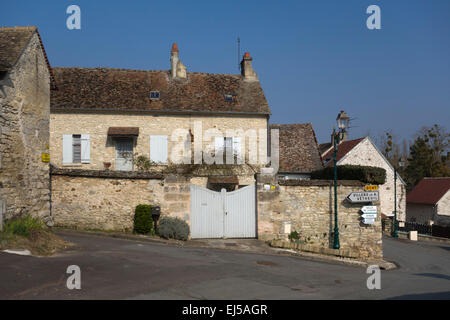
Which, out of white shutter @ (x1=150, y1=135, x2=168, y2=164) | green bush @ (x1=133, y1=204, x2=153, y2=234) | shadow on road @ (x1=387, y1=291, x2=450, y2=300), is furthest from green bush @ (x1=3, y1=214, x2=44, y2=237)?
white shutter @ (x1=150, y1=135, x2=168, y2=164)

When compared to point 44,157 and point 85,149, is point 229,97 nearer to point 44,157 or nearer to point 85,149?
point 85,149

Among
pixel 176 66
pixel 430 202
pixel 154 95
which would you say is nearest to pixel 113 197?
pixel 154 95

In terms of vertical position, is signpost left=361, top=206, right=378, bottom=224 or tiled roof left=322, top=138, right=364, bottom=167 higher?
tiled roof left=322, top=138, right=364, bottom=167

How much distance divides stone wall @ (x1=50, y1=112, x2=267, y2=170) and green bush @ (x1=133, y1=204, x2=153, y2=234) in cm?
825

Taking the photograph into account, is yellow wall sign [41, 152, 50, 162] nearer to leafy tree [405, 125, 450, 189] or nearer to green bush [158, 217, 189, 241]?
green bush [158, 217, 189, 241]

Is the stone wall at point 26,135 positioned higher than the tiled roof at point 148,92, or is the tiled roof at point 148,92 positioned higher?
the tiled roof at point 148,92

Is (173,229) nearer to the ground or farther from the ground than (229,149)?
nearer to the ground

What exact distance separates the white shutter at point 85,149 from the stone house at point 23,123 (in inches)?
312

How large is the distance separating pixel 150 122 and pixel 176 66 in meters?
4.16

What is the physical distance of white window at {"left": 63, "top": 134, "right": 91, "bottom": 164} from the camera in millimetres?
20359

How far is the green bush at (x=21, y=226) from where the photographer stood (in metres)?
9.66

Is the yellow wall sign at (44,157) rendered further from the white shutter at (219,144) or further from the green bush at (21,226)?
the white shutter at (219,144)

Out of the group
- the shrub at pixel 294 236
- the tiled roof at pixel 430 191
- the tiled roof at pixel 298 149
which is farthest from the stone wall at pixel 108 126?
the tiled roof at pixel 430 191

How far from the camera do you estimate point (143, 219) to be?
12.8 meters
